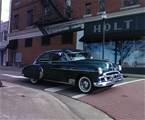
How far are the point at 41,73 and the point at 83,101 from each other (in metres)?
3.84

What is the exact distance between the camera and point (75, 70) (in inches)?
508

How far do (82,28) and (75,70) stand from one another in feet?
49.1

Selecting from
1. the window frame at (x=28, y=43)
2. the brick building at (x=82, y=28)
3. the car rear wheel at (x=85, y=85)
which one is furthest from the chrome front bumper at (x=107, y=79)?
the window frame at (x=28, y=43)

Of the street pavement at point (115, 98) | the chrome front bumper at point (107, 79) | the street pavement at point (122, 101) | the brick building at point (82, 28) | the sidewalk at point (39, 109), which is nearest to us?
the sidewalk at point (39, 109)

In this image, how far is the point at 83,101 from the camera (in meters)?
11.2

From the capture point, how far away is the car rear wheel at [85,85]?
488 inches

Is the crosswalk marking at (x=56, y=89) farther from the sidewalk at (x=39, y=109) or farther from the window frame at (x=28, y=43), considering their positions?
the window frame at (x=28, y=43)

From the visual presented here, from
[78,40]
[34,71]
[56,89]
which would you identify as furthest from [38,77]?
[78,40]

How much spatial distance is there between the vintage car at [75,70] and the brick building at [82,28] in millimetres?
7281

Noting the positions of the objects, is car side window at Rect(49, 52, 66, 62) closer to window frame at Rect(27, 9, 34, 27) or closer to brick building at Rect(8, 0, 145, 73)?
brick building at Rect(8, 0, 145, 73)

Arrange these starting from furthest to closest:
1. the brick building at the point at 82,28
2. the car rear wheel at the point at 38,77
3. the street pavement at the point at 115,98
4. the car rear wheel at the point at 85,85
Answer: the brick building at the point at 82,28 → the car rear wheel at the point at 38,77 → the car rear wheel at the point at 85,85 → the street pavement at the point at 115,98

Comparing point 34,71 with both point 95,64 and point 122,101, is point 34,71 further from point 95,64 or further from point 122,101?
point 122,101

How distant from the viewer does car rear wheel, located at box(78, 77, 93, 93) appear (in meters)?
12.4

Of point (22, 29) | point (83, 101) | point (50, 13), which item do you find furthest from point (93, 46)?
point (83, 101)
